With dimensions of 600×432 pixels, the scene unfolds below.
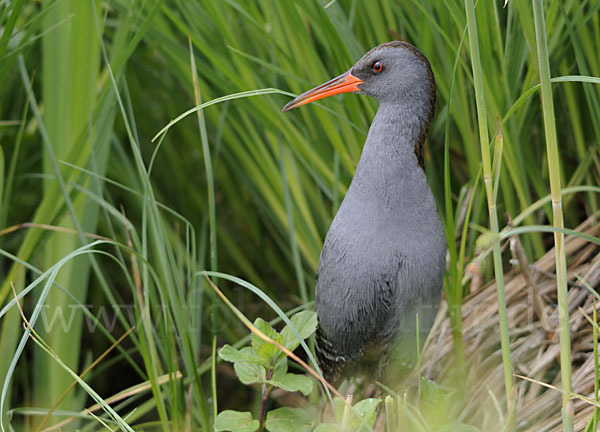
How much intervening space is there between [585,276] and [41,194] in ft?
5.90

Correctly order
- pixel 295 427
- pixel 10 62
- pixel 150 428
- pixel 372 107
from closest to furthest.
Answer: pixel 295 427 < pixel 10 62 < pixel 372 107 < pixel 150 428

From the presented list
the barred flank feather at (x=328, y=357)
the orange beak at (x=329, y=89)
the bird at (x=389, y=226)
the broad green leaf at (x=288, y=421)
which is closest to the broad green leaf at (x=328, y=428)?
the broad green leaf at (x=288, y=421)

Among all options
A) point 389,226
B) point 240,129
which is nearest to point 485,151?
point 389,226

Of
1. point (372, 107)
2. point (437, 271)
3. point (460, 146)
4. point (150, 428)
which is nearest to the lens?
point (437, 271)

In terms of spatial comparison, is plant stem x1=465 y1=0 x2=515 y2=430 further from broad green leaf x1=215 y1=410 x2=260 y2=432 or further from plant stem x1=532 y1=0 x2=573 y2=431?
broad green leaf x1=215 y1=410 x2=260 y2=432

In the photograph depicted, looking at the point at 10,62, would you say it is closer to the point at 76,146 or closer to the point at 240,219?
the point at 76,146

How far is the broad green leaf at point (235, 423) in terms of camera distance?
4.69ft

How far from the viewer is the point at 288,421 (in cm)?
150

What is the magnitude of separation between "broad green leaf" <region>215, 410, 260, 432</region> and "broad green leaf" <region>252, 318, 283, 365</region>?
12 centimetres

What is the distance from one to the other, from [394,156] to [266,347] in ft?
1.69

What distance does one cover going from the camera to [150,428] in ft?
9.05

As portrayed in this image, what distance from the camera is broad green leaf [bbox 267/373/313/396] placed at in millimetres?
1422

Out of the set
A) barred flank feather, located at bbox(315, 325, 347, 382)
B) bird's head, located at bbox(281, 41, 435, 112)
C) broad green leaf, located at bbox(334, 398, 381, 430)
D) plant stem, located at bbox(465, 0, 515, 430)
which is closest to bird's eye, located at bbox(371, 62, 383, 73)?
bird's head, located at bbox(281, 41, 435, 112)

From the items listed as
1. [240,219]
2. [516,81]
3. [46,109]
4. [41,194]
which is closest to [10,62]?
[46,109]
